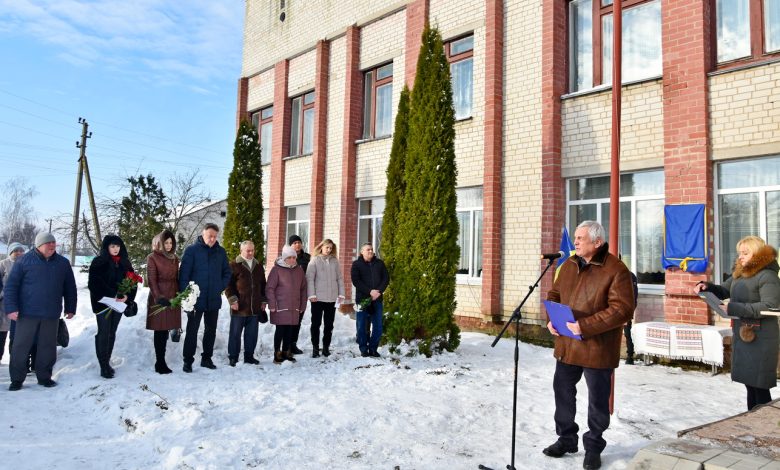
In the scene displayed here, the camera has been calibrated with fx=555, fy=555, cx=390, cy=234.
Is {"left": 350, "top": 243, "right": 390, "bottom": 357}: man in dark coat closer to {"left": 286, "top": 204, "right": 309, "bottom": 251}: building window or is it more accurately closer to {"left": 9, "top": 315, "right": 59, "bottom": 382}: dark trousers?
{"left": 9, "top": 315, "right": 59, "bottom": 382}: dark trousers

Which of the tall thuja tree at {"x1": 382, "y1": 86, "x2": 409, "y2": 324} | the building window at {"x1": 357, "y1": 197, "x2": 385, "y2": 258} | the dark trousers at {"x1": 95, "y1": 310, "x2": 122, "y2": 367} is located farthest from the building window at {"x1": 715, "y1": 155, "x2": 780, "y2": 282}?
the dark trousers at {"x1": 95, "y1": 310, "x2": 122, "y2": 367}

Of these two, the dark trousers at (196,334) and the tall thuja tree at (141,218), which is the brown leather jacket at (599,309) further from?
the tall thuja tree at (141,218)

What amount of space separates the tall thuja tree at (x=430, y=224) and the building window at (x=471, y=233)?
275cm

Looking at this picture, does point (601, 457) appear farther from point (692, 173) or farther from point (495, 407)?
point (692, 173)

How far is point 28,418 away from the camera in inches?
214

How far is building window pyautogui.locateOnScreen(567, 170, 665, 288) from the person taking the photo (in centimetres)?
914

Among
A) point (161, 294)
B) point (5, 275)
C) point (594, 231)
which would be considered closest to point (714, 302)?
point (594, 231)

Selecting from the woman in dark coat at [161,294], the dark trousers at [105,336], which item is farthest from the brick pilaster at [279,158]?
the dark trousers at [105,336]

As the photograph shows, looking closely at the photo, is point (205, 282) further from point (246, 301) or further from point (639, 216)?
point (639, 216)

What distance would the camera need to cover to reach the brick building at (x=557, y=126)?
8297mm

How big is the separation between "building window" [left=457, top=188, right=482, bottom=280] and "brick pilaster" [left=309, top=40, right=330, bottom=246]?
4948 millimetres

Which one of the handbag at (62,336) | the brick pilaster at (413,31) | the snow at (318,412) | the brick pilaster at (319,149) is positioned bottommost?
the snow at (318,412)

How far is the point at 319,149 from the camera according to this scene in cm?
1540

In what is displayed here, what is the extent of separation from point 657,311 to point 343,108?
30.8 ft
